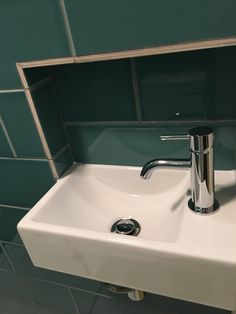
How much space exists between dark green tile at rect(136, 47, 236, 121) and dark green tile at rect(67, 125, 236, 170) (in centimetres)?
4

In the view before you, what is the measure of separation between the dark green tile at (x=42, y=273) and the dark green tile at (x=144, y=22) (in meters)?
0.76

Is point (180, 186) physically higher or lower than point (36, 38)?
lower

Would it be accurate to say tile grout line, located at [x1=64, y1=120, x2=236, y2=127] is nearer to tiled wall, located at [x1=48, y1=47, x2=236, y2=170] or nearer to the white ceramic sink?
tiled wall, located at [x1=48, y1=47, x2=236, y2=170]

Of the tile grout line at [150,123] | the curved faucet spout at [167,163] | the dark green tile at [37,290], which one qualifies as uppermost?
the tile grout line at [150,123]

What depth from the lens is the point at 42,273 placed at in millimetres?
1069

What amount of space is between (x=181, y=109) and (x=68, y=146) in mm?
323

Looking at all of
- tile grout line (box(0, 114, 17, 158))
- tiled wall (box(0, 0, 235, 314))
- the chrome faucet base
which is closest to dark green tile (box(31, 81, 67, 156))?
tiled wall (box(0, 0, 235, 314))

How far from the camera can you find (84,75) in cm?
68

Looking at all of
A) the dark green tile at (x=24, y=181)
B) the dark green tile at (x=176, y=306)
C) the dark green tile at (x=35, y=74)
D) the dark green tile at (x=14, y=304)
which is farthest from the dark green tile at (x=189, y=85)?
the dark green tile at (x=14, y=304)

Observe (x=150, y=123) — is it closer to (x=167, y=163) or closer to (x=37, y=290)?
(x=167, y=163)

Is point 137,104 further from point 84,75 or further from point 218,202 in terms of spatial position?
point 218,202

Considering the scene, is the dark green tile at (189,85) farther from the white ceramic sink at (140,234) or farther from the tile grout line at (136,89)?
the white ceramic sink at (140,234)

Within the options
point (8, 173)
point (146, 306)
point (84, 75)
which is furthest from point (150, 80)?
point (146, 306)

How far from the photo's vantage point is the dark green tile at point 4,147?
78 centimetres
